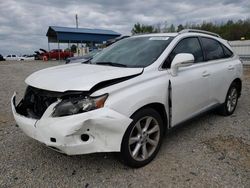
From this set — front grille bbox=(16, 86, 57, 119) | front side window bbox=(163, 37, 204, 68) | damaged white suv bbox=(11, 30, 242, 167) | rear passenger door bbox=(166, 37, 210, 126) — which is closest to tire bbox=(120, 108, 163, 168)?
damaged white suv bbox=(11, 30, 242, 167)

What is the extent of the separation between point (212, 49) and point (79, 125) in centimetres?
308

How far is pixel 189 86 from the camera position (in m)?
3.56

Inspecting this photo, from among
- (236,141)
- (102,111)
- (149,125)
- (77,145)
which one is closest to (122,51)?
(149,125)

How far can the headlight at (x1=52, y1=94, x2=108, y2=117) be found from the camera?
2.53 metres

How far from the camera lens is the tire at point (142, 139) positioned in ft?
9.20

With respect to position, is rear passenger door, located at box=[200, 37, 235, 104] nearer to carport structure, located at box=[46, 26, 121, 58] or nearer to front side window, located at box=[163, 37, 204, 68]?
front side window, located at box=[163, 37, 204, 68]

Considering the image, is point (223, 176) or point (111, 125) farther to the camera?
point (223, 176)

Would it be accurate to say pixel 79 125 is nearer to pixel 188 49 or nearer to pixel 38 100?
pixel 38 100

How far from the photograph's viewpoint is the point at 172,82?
3.28m

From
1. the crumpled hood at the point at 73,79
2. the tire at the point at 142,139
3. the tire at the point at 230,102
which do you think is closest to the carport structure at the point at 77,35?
the tire at the point at 230,102

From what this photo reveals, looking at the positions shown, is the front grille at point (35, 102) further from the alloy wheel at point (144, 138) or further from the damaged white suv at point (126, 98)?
the alloy wheel at point (144, 138)

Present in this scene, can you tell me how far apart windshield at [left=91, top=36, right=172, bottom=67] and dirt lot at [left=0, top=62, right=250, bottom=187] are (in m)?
1.30

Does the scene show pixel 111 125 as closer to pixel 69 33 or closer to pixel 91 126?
pixel 91 126

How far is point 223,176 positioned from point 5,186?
2.47m
